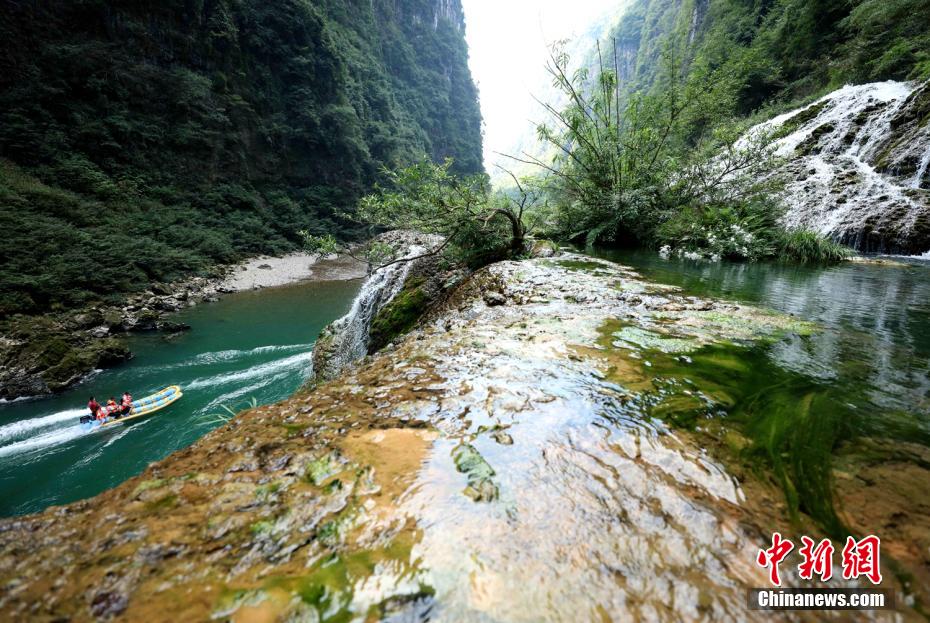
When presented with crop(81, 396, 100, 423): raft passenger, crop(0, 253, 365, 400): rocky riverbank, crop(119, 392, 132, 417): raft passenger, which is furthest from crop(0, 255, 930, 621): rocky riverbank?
crop(0, 253, 365, 400): rocky riverbank

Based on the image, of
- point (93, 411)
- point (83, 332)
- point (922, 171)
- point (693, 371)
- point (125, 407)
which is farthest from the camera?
point (83, 332)

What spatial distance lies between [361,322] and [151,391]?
27.3ft

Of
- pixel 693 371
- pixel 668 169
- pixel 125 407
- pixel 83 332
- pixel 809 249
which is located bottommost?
pixel 125 407

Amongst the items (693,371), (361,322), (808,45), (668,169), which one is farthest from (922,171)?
(808,45)

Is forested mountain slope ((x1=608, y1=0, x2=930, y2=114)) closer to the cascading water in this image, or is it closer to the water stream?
the cascading water

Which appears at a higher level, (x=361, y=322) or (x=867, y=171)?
(x=867, y=171)

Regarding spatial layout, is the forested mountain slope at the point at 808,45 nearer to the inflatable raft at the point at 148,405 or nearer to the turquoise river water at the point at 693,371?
the turquoise river water at the point at 693,371

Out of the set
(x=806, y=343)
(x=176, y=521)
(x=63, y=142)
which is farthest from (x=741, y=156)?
(x=63, y=142)

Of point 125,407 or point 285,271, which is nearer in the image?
point 125,407

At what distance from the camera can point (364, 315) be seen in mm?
7578

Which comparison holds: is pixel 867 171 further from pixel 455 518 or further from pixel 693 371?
pixel 455 518

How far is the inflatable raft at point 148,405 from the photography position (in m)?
8.83

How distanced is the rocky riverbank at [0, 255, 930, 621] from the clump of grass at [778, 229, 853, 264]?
7941 mm

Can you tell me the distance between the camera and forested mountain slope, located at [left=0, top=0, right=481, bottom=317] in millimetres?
17891
